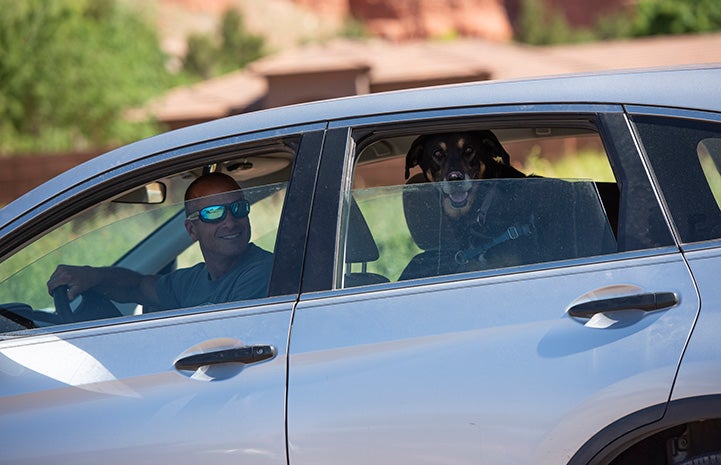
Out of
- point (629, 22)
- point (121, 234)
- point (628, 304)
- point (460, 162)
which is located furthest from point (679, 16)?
point (628, 304)

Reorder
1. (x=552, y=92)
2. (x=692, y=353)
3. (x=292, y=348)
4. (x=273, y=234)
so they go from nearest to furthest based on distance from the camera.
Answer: (x=692, y=353), (x=292, y=348), (x=552, y=92), (x=273, y=234)

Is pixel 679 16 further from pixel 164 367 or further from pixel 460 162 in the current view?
pixel 164 367

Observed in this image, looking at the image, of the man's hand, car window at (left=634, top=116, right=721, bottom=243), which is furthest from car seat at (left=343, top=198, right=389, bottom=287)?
the man's hand

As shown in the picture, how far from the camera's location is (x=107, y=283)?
2.95m

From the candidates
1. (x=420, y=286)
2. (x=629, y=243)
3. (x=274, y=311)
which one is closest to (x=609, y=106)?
(x=629, y=243)

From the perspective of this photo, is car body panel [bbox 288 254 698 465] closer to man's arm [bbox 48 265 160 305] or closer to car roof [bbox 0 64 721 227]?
car roof [bbox 0 64 721 227]

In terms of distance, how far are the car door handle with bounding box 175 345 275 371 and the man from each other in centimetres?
27

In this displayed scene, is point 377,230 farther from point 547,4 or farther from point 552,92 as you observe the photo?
point 547,4

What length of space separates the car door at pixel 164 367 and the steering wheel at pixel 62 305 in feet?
0.24

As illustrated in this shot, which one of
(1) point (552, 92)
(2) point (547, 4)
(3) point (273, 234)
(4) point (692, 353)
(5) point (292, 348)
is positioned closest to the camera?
(4) point (692, 353)

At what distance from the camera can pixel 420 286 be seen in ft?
7.68

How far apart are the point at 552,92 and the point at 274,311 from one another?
3.27 feet

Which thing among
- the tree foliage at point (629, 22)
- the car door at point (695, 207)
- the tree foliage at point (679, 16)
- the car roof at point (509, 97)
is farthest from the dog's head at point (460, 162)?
the tree foliage at point (629, 22)

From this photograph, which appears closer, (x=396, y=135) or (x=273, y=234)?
(x=396, y=135)
